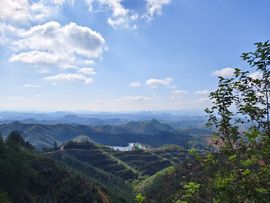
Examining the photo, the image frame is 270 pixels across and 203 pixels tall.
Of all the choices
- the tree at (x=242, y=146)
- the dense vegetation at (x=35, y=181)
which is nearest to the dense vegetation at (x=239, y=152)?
the tree at (x=242, y=146)

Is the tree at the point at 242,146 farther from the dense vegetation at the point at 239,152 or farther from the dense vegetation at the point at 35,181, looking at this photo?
the dense vegetation at the point at 35,181

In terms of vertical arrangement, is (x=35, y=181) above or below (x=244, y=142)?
below

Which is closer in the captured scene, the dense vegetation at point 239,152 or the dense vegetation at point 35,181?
the dense vegetation at point 239,152

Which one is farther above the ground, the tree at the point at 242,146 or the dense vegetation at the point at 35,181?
the tree at the point at 242,146

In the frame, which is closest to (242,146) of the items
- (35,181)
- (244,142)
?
(244,142)

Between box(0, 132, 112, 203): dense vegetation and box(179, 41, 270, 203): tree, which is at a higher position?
box(179, 41, 270, 203): tree

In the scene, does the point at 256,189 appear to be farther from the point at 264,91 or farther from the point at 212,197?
the point at 264,91

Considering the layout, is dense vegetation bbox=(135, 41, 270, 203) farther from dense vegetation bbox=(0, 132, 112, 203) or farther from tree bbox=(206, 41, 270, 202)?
dense vegetation bbox=(0, 132, 112, 203)

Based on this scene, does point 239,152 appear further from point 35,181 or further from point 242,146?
point 35,181

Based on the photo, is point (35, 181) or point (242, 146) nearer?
point (242, 146)

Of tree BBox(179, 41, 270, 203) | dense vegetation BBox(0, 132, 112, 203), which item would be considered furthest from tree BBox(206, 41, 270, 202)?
dense vegetation BBox(0, 132, 112, 203)

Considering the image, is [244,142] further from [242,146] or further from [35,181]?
[35,181]

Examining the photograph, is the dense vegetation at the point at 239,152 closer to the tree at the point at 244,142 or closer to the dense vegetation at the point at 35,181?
the tree at the point at 244,142
